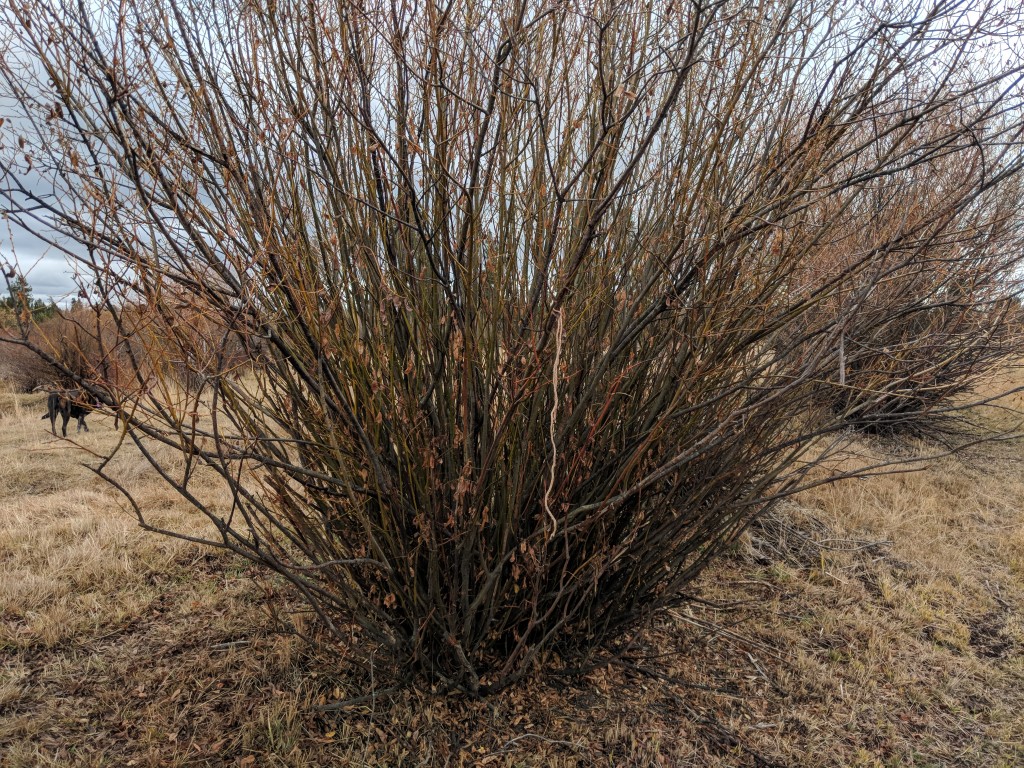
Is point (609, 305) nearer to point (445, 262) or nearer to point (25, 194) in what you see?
point (445, 262)

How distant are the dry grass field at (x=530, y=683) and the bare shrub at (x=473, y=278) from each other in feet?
0.92

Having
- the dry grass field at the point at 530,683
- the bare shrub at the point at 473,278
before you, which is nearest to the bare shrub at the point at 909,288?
the bare shrub at the point at 473,278

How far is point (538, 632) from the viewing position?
268 centimetres

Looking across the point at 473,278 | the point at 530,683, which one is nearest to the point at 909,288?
the point at 473,278

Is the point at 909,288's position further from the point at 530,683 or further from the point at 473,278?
the point at 530,683

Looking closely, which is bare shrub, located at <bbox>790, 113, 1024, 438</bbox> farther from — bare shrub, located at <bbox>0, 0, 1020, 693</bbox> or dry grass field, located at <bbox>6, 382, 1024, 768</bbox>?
dry grass field, located at <bbox>6, 382, 1024, 768</bbox>

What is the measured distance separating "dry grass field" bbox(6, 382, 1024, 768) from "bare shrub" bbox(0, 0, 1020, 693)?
0.92 feet

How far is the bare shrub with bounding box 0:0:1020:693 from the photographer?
1972 mm

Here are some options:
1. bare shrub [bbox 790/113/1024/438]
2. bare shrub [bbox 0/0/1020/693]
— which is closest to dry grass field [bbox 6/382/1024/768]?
bare shrub [bbox 0/0/1020/693]

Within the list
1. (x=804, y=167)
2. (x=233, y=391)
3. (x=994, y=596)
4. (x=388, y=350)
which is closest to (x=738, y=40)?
(x=804, y=167)

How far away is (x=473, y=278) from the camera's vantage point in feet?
7.34

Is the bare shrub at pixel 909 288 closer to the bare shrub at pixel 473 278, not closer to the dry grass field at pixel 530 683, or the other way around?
the bare shrub at pixel 473 278

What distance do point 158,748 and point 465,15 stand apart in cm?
279

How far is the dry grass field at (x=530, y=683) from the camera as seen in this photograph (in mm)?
2375
